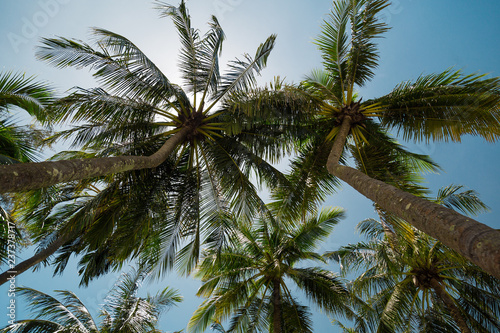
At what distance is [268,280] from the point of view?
10258 millimetres

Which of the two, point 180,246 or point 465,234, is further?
point 180,246

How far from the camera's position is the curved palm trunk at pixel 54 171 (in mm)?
2968

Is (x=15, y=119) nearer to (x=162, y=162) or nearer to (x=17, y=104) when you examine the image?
(x=17, y=104)

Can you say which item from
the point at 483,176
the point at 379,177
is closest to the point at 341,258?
the point at 379,177

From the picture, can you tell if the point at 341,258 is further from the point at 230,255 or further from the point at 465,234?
the point at 465,234

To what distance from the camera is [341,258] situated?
37.0 feet

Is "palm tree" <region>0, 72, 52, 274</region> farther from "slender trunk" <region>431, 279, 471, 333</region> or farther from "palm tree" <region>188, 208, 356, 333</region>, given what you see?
"slender trunk" <region>431, 279, 471, 333</region>

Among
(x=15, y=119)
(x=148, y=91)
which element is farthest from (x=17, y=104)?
(x=148, y=91)

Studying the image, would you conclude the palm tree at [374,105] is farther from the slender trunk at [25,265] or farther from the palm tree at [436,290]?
the slender trunk at [25,265]

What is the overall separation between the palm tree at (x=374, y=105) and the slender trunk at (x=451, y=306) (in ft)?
15.1

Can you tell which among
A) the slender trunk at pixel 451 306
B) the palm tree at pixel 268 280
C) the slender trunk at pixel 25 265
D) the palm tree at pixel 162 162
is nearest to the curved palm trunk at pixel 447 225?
the palm tree at pixel 162 162

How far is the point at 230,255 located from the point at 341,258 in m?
4.37

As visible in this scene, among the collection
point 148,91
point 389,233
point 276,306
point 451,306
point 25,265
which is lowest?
point 25,265

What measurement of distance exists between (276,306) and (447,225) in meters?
7.57
